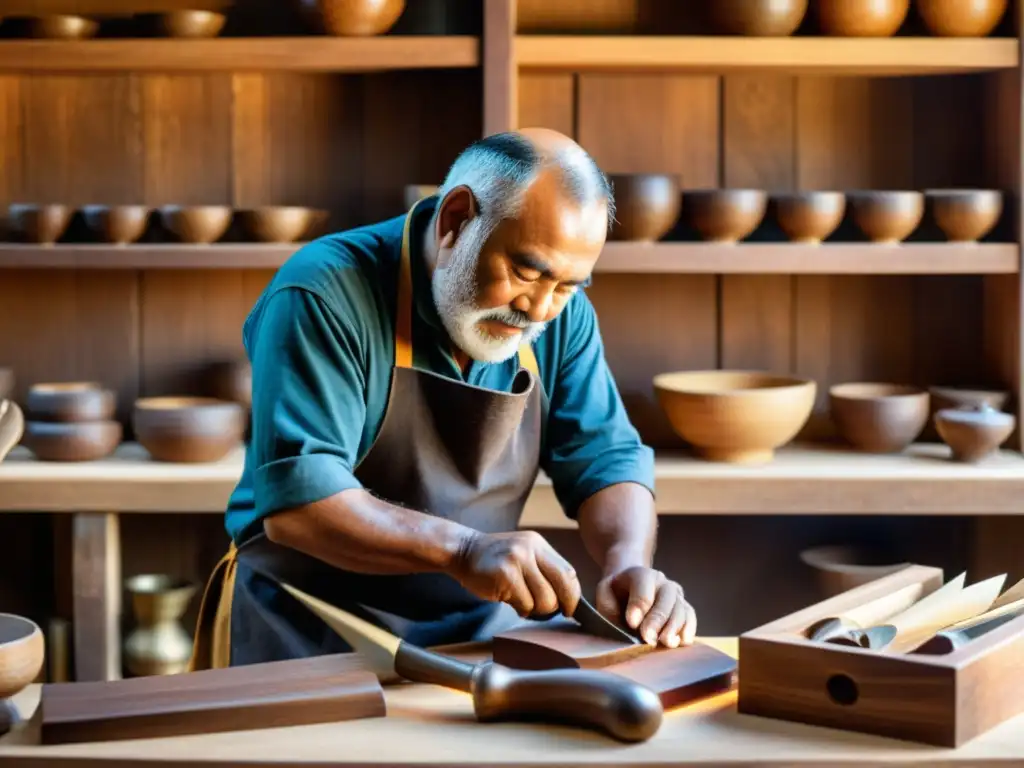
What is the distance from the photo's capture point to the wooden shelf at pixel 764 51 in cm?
350

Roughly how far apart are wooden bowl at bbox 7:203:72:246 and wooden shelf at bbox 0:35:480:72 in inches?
13.8

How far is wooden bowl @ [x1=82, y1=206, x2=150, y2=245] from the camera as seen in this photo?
3.61 m

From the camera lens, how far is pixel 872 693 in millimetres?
1609

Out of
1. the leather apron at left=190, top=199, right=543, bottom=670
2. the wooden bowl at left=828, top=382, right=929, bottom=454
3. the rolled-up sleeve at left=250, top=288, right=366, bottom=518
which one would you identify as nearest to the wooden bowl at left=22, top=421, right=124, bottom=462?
the leather apron at left=190, top=199, right=543, bottom=670

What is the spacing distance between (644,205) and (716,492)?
0.73 meters

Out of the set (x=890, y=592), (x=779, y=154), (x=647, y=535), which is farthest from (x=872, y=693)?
(x=779, y=154)

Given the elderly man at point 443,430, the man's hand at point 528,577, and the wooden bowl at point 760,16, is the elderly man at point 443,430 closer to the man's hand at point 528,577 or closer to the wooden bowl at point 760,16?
the man's hand at point 528,577

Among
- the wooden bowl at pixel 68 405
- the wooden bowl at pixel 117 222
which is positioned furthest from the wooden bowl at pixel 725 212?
the wooden bowl at pixel 68 405

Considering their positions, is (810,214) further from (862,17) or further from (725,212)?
(862,17)

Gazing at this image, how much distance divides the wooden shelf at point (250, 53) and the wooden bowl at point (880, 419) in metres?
1.30

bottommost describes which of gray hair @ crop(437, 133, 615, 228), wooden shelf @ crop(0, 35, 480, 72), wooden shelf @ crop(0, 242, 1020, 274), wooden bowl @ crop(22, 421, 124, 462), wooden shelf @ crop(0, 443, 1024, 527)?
wooden shelf @ crop(0, 443, 1024, 527)

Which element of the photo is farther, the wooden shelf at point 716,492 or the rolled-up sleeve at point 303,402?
the wooden shelf at point 716,492

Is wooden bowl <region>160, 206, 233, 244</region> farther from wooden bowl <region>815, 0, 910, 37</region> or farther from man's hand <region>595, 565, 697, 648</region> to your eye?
man's hand <region>595, 565, 697, 648</region>

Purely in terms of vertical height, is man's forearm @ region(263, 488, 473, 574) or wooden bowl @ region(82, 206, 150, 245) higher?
wooden bowl @ region(82, 206, 150, 245)
